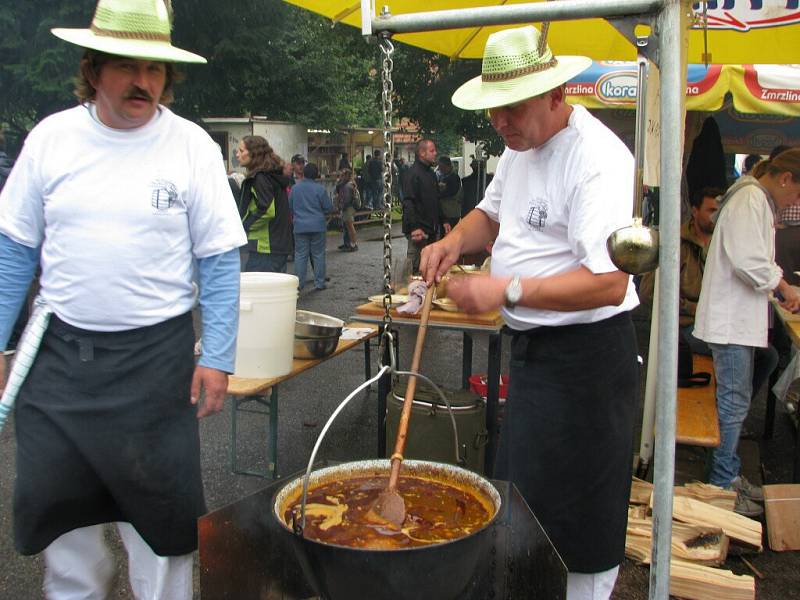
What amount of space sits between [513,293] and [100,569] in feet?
5.22

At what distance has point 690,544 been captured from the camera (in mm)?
3691

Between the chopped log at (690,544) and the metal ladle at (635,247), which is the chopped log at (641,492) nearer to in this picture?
the chopped log at (690,544)

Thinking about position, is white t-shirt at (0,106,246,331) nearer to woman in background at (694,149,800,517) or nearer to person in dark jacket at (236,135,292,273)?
woman in background at (694,149,800,517)

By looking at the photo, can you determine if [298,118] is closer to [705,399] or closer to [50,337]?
[705,399]

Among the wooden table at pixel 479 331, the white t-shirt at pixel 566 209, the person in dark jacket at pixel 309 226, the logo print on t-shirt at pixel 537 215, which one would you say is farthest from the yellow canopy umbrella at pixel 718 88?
the person in dark jacket at pixel 309 226

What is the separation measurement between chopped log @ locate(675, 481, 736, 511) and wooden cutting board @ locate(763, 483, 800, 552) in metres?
0.18

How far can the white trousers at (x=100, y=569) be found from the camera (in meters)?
2.38

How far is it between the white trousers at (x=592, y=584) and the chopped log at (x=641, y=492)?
1.57 m

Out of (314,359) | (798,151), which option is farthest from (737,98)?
(314,359)

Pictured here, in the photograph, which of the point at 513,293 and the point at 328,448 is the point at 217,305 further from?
the point at 328,448

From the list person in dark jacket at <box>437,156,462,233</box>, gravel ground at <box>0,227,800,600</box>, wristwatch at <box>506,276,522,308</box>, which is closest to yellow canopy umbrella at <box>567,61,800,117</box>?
gravel ground at <box>0,227,800,600</box>

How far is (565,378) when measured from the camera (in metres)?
2.38

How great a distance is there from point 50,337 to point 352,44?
13296mm

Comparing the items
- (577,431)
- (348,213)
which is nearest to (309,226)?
(348,213)
